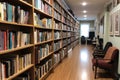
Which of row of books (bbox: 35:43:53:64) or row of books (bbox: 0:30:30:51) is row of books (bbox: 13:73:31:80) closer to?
row of books (bbox: 35:43:53:64)

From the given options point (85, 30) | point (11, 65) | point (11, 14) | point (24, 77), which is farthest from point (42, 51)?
point (85, 30)

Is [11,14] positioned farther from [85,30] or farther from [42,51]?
[85,30]

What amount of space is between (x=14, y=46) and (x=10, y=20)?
16.0 inches

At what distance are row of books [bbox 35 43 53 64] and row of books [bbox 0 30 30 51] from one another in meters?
0.50

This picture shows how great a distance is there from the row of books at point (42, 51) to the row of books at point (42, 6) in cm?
95

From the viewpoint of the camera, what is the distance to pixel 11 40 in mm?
2092

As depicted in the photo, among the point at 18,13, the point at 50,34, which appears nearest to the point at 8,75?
the point at 18,13

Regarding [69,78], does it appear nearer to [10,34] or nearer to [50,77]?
[50,77]

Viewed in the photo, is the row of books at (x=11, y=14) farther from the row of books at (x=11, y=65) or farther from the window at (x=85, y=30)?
the window at (x=85, y=30)

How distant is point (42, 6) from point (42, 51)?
1.14m

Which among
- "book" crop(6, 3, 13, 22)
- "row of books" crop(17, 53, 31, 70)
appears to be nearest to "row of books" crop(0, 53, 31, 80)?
"row of books" crop(17, 53, 31, 70)

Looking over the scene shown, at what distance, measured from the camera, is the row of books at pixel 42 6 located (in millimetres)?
3191

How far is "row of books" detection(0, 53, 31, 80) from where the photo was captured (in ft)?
6.18

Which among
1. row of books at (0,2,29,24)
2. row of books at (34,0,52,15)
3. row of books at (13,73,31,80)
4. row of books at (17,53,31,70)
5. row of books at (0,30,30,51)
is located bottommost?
row of books at (13,73,31,80)
